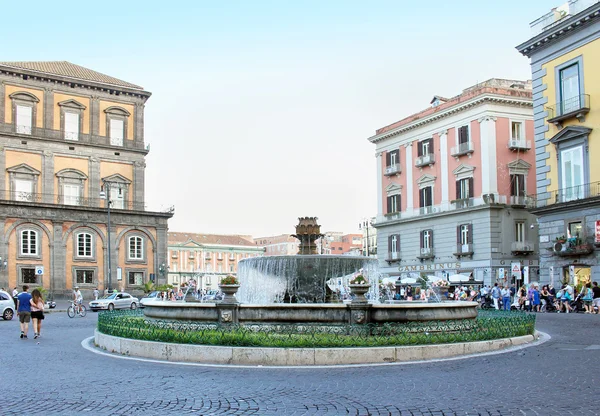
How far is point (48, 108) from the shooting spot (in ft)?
171

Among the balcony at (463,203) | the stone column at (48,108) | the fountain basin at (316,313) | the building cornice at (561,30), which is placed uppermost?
the stone column at (48,108)

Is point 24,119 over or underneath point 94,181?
over

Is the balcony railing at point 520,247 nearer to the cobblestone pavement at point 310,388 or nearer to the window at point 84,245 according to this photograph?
the cobblestone pavement at point 310,388

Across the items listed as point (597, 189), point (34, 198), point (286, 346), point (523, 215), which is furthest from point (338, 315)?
point (34, 198)

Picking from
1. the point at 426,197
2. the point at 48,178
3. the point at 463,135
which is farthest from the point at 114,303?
the point at 463,135

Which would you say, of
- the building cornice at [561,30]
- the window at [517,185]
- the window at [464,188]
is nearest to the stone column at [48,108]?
the window at [464,188]

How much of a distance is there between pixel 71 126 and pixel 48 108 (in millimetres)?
2207

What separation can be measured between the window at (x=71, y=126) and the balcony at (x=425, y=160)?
26.6 meters

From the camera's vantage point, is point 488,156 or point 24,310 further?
point 488,156

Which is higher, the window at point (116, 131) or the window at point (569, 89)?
the window at point (116, 131)

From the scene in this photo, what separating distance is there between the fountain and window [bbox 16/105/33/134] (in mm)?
39211

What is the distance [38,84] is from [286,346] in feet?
152

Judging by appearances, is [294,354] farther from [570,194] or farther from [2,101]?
[2,101]

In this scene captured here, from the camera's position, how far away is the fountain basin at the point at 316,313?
42.2 ft
